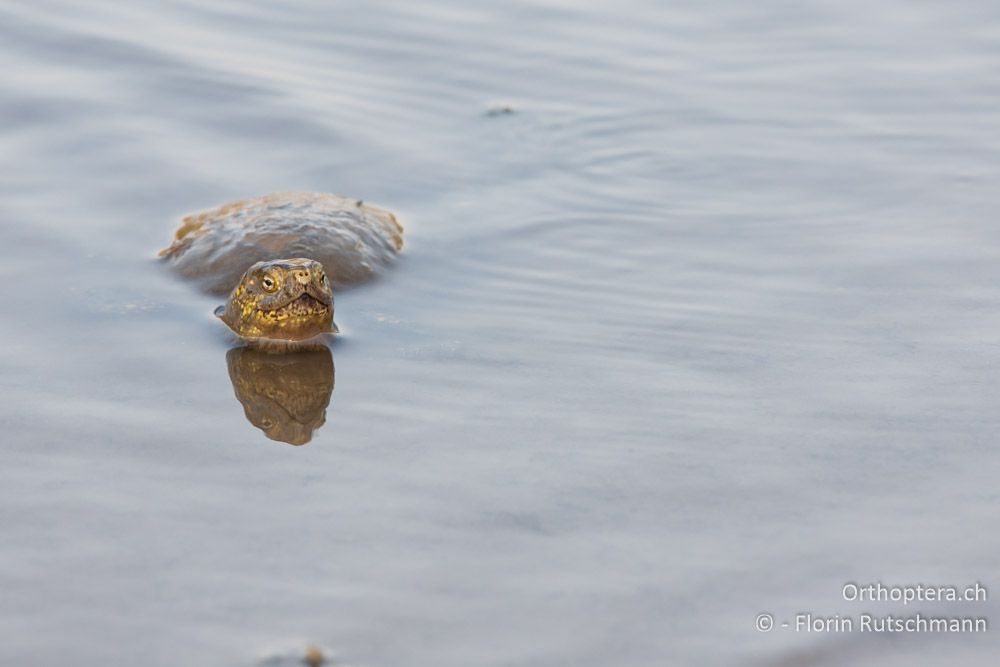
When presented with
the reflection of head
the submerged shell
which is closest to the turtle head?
the reflection of head

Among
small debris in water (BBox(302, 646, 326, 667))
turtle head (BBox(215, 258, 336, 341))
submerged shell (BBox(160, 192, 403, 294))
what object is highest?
submerged shell (BBox(160, 192, 403, 294))

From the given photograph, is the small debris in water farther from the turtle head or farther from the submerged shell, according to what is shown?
the submerged shell

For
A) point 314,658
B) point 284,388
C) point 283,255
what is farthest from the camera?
point 283,255

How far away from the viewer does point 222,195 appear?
26.2 ft

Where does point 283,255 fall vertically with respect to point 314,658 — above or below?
above

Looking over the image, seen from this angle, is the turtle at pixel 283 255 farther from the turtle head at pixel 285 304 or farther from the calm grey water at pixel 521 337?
the calm grey water at pixel 521 337

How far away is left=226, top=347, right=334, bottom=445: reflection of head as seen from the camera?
542 centimetres

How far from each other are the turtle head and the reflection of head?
0.46ft

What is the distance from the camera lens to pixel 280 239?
7.18 meters

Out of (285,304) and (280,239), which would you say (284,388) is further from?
(280,239)

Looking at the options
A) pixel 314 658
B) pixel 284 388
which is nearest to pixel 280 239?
pixel 284 388

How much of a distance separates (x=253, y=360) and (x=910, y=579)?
310cm

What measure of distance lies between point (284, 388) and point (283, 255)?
4.23 ft

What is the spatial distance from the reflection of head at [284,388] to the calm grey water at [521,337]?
0.32 feet
